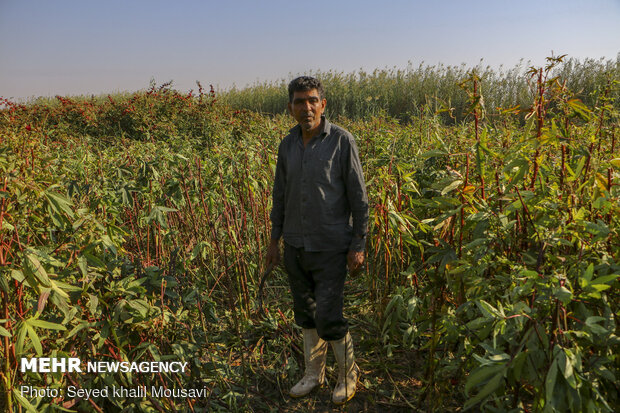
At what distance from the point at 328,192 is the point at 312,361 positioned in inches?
37.1

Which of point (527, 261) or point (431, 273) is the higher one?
point (527, 261)

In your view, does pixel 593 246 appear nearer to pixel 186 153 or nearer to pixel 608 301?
pixel 608 301

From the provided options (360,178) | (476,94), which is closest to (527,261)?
(476,94)

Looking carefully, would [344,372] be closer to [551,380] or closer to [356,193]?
[356,193]

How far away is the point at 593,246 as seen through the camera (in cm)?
133

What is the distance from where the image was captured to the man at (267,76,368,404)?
6.68ft

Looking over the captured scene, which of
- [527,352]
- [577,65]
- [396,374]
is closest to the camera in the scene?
[527,352]

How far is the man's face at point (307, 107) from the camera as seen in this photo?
79.7 inches

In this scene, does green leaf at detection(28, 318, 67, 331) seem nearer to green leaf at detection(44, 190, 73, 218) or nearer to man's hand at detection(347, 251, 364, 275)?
green leaf at detection(44, 190, 73, 218)

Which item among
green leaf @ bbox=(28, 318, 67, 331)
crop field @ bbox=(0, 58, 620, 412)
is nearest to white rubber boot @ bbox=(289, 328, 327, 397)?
crop field @ bbox=(0, 58, 620, 412)

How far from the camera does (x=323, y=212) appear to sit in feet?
6.72

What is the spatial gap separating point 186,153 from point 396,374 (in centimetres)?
263

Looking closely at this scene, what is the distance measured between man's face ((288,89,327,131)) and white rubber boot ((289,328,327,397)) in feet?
3.57

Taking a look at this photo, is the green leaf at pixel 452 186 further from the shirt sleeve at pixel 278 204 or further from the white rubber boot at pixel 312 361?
the white rubber boot at pixel 312 361
